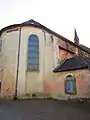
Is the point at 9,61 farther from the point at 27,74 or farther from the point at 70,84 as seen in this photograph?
the point at 70,84

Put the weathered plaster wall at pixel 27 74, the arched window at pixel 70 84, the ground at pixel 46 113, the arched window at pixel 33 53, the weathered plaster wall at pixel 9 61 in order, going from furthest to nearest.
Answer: the arched window at pixel 33 53 < the weathered plaster wall at pixel 9 61 < the weathered plaster wall at pixel 27 74 < the arched window at pixel 70 84 < the ground at pixel 46 113

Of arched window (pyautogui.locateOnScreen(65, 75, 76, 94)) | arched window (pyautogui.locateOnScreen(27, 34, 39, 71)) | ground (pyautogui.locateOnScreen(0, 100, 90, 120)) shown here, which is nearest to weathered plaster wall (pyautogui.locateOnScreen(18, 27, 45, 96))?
arched window (pyautogui.locateOnScreen(27, 34, 39, 71))

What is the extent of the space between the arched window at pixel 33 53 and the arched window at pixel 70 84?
13.2ft

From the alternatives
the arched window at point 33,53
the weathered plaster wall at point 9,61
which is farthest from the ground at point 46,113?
the arched window at point 33,53

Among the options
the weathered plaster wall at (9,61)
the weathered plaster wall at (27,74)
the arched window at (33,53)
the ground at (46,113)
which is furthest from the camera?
the arched window at (33,53)

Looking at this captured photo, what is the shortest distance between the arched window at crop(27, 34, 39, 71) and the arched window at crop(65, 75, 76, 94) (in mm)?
4010

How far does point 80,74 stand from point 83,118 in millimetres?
8234

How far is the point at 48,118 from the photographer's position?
7363 millimetres

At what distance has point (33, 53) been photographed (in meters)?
18.7

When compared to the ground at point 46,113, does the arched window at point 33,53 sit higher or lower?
higher

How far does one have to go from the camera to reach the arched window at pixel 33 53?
59.7 ft

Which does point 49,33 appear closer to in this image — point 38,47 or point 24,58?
point 38,47

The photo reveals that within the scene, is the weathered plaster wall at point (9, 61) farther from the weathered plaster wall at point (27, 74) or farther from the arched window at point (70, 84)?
the arched window at point (70, 84)

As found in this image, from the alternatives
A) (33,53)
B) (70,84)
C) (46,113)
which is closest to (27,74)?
(33,53)
